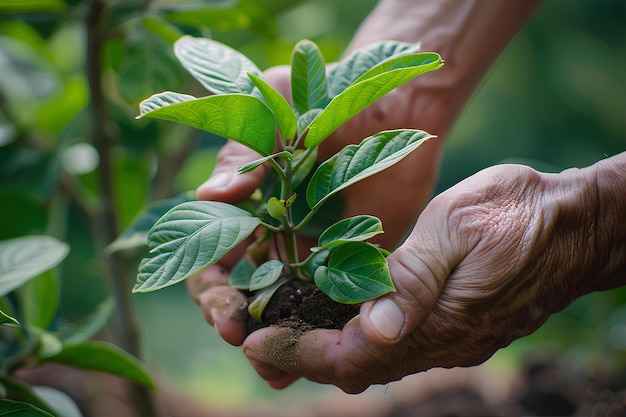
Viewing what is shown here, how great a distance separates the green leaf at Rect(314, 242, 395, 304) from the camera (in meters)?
0.56

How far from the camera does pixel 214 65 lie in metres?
0.63

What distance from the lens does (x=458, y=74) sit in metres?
1.08

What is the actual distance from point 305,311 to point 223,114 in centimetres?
23

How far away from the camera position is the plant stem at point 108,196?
931mm

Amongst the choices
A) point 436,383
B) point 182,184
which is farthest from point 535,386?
point 182,184

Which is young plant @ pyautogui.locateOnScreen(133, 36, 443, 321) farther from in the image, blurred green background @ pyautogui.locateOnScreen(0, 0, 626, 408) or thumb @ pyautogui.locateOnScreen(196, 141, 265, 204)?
blurred green background @ pyautogui.locateOnScreen(0, 0, 626, 408)

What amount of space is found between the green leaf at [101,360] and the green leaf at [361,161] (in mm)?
334

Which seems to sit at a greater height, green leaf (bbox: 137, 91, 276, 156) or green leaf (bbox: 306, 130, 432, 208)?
green leaf (bbox: 137, 91, 276, 156)

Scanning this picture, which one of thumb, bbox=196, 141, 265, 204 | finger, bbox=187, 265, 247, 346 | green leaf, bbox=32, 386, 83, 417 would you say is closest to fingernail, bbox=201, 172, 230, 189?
thumb, bbox=196, 141, 265, 204

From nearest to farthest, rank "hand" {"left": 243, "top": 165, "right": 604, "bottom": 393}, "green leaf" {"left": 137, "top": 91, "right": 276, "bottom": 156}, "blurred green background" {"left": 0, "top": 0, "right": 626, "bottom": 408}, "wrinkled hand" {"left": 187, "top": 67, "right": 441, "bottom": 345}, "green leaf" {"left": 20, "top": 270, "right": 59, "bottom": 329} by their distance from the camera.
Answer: "green leaf" {"left": 137, "top": 91, "right": 276, "bottom": 156} → "hand" {"left": 243, "top": 165, "right": 604, "bottom": 393} → "wrinkled hand" {"left": 187, "top": 67, "right": 441, "bottom": 345} → "green leaf" {"left": 20, "top": 270, "right": 59, "bottom": 329} → "blurred green background" {"left": 0, "top": 0, "right": 626, "bottom": 408}

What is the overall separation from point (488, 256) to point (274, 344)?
228mm

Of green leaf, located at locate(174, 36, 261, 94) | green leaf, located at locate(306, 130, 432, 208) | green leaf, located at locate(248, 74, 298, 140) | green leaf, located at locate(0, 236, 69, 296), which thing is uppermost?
green leaf, located at locate(174, 36, 261, 94)

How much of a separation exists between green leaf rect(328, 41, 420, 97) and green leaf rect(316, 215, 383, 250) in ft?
0.52

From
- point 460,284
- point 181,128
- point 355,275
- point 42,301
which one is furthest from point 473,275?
point 181,128
